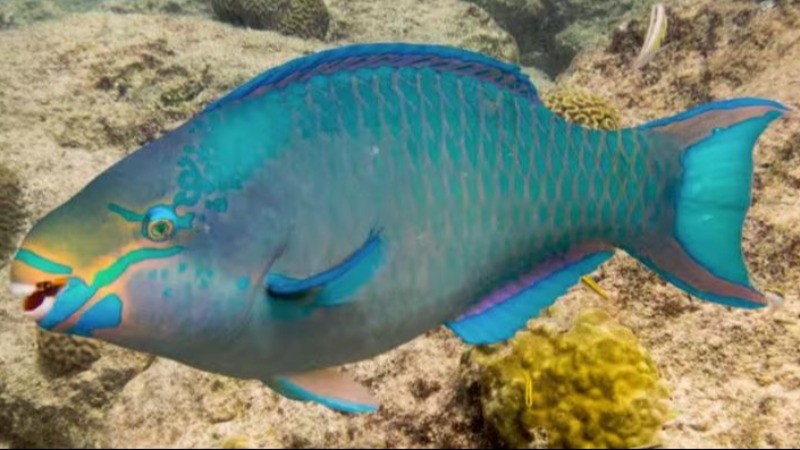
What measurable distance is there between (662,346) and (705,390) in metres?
0.27

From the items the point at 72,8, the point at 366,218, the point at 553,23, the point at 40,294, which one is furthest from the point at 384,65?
the point at 72,8

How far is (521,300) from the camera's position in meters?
1.67

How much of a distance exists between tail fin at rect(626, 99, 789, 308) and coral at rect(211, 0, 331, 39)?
27.0 ft

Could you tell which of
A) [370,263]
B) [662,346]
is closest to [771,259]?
[662,346]

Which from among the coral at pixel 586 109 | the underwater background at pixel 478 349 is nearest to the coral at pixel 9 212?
the underwater background at pixel 478 349

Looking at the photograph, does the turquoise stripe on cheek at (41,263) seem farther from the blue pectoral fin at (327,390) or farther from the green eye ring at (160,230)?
the blue pectoral fin at (327,390)

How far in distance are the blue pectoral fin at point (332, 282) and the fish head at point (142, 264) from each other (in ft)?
0.19

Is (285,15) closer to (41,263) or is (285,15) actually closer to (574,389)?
(574,389)

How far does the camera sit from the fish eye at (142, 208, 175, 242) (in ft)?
4.29

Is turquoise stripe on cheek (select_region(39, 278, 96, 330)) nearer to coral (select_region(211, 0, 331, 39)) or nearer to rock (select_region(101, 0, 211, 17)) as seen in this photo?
coral (select_region(211, 0, 331, 39))

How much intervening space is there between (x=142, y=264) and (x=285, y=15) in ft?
28.6

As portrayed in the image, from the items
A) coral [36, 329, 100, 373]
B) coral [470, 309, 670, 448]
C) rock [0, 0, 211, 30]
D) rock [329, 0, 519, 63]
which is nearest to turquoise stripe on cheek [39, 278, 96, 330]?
coral [470, 309, 670, 448]

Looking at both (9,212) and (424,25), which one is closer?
(9,212)

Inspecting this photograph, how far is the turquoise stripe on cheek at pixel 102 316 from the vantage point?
49.3 inches
